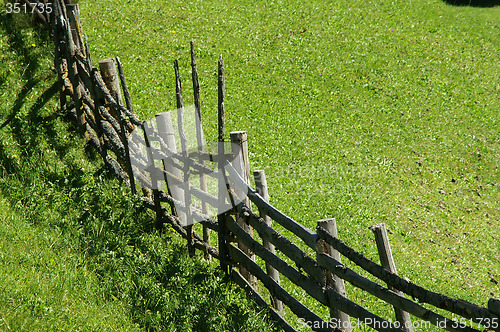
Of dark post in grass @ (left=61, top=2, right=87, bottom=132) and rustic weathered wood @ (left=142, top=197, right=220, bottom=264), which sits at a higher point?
dark post in grass @ (left=61, top=2, right=87, bottom=132)

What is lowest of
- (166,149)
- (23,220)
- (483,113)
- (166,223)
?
(483,113)

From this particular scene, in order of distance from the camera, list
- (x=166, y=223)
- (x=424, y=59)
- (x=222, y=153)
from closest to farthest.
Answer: (x=222, y=153), (x=166, y=223), (x=424, y=59)

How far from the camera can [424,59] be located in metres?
16.4

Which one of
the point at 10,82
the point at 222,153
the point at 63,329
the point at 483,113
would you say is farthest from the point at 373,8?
the point at 63,329

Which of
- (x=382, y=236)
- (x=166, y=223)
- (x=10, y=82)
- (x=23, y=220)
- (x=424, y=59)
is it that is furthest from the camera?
(x=424, y=59)

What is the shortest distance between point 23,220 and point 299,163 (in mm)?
6211

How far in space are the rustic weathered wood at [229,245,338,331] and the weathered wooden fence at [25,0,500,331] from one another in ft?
0.04

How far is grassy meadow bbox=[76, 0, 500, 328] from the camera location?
9.28 meters

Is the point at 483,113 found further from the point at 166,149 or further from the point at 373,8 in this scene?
the point at 166,149

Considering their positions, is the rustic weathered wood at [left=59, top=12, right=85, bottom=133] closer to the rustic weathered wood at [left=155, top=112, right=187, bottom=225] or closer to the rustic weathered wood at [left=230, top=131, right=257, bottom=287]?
the rustic weathered wood at [left=155, top=112, right=187, bottom=225]

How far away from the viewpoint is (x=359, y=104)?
13.4 m

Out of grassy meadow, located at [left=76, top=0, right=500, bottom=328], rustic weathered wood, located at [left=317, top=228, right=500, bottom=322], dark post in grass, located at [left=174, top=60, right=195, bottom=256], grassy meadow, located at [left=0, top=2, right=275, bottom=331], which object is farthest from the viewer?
grassy meadow, located at [left=76, top=0, right=500, bottom=328]

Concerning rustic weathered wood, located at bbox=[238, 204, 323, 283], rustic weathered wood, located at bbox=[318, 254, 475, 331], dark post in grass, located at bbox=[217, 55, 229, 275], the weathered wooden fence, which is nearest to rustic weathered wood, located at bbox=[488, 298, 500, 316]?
the weathered wooden fence

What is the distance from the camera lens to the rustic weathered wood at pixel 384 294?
3496 millimetres
